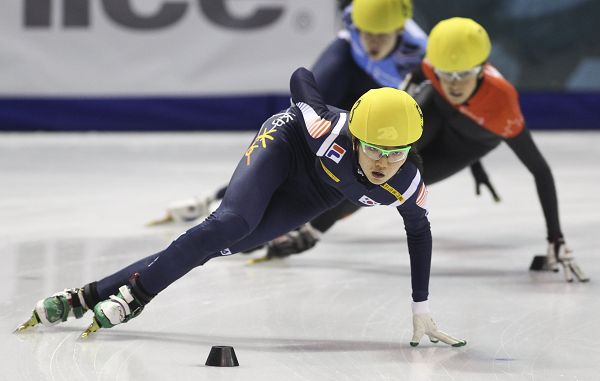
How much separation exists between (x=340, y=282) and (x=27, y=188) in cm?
344

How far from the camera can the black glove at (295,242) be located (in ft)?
17.5

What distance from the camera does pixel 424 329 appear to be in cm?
374

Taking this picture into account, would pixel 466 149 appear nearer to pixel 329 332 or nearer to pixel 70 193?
pixel 329 332

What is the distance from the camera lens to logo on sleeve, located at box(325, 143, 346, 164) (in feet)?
12.4

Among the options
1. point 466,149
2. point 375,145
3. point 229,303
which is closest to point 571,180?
point 466,149

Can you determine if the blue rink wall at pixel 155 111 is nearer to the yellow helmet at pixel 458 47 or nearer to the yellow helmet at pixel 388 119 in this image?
the yellow helmet at pixel 458 47

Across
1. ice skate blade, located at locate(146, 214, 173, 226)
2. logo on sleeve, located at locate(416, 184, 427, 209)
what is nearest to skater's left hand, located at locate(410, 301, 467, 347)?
logo on sleeve, located at locate(416, 184, 427, 209)

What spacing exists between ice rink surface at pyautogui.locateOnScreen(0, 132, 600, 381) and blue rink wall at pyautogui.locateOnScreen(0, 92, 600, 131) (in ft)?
9.10

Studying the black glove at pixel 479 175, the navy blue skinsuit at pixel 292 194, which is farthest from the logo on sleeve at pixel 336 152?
the black glove at pixel 479 175

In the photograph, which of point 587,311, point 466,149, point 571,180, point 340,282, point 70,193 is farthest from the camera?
point 571,180

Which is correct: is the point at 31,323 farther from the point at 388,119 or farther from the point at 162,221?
the point at 162,221

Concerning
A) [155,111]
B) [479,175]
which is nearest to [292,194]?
[479,175]

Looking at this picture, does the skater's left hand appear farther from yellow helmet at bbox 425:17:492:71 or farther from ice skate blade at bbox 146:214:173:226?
ice skate blade at bbox 146:214:173:226

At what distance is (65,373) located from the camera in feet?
10.9
